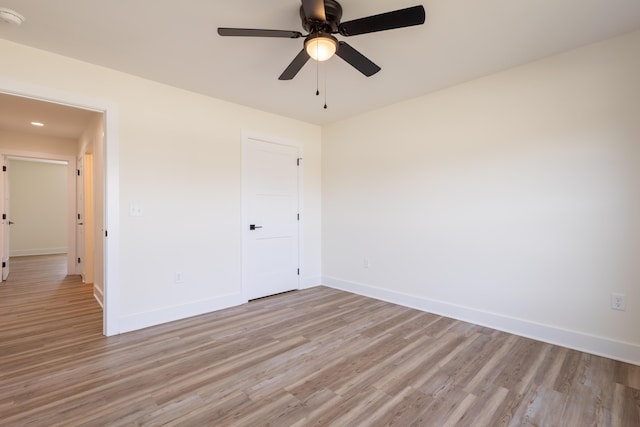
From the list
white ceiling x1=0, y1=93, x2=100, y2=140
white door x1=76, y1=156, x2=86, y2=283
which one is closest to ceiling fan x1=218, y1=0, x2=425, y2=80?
white ceiling x1=0, y1=93, x2=100, y2=140

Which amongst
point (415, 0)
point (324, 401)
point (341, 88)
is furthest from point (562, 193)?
point (324, 401)

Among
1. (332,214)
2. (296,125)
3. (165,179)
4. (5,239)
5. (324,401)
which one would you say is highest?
(296,125)

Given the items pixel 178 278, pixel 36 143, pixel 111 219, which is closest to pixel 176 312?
pixel 178 278

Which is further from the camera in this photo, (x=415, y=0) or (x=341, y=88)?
(x=341, y=88)

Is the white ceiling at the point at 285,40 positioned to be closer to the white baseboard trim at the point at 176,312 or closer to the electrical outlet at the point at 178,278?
the electrical outlet at the point at 178,278

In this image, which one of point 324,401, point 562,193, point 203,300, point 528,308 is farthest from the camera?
point 203,300

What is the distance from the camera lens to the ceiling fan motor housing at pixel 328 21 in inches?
72.6

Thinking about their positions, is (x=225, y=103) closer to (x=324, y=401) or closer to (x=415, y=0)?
(x=415, y=0)

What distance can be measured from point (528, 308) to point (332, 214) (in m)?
2.68

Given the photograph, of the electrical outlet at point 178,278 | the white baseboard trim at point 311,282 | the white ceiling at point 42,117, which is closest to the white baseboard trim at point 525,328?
the white baseboard trim at point 311,282

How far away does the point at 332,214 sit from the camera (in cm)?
461

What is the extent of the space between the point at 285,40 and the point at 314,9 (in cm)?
73

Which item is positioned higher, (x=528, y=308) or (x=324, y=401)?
(x=528, y=308)

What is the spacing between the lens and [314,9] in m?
1.66
